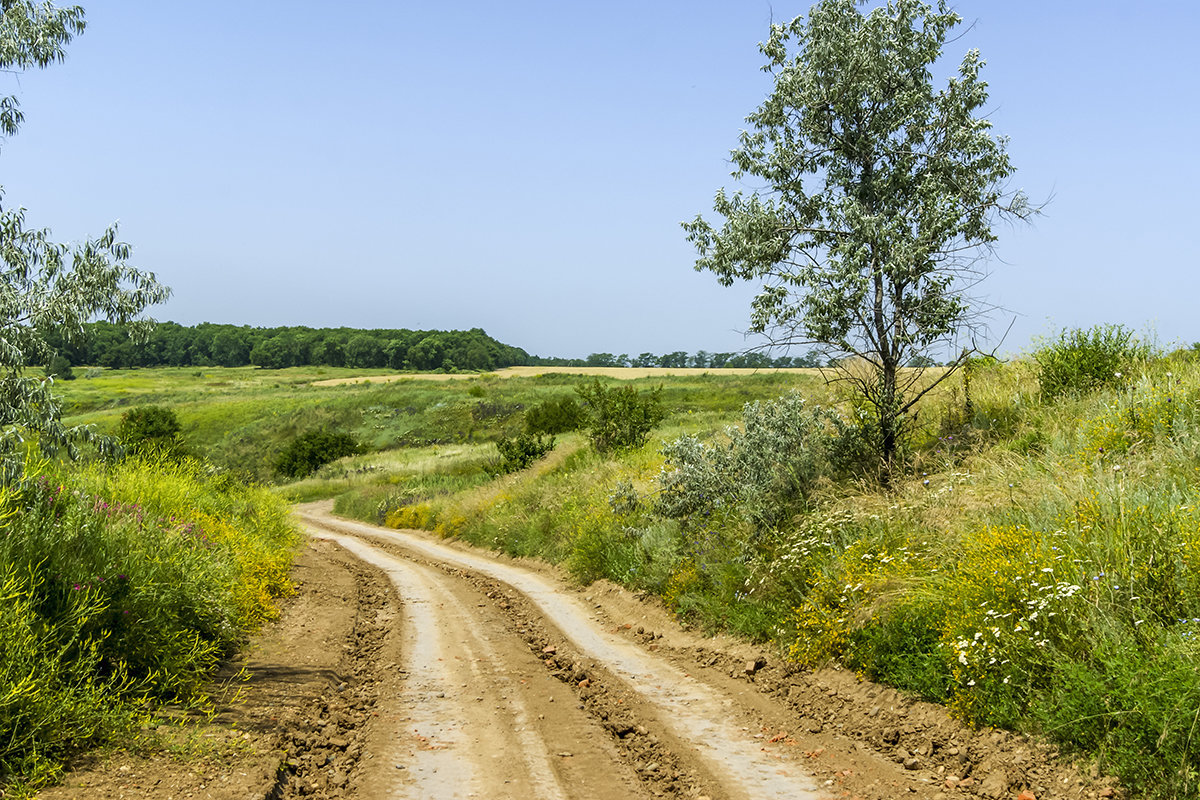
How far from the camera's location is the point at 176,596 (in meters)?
8.09

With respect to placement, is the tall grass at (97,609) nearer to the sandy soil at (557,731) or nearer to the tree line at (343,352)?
the sandy soil at (557,731)

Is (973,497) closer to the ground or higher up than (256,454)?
higher up

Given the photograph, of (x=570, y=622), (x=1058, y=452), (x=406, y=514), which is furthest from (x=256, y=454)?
(x=1058, y=452)

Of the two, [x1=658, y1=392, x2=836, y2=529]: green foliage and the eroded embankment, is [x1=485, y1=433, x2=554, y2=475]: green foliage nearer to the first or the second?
[x1=658, y1=392, x2=836, y2=529]: green foliage

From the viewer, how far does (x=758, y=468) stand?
11828mm

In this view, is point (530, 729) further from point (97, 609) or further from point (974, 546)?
point (974, 546)

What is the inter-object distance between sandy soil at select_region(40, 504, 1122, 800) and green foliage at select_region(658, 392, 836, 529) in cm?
214

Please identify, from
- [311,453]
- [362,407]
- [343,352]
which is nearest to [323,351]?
[343,352]

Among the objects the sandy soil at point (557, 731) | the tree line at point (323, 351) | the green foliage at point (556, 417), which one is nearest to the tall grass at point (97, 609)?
the sandy soil at point (557, 731)

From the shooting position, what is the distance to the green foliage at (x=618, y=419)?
87.1ft

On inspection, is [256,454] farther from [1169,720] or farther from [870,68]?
[1169,720]

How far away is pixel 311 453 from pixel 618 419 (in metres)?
42.2

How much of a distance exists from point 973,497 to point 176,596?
8448mm

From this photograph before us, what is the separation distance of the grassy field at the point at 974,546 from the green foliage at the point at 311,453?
45.1 m
